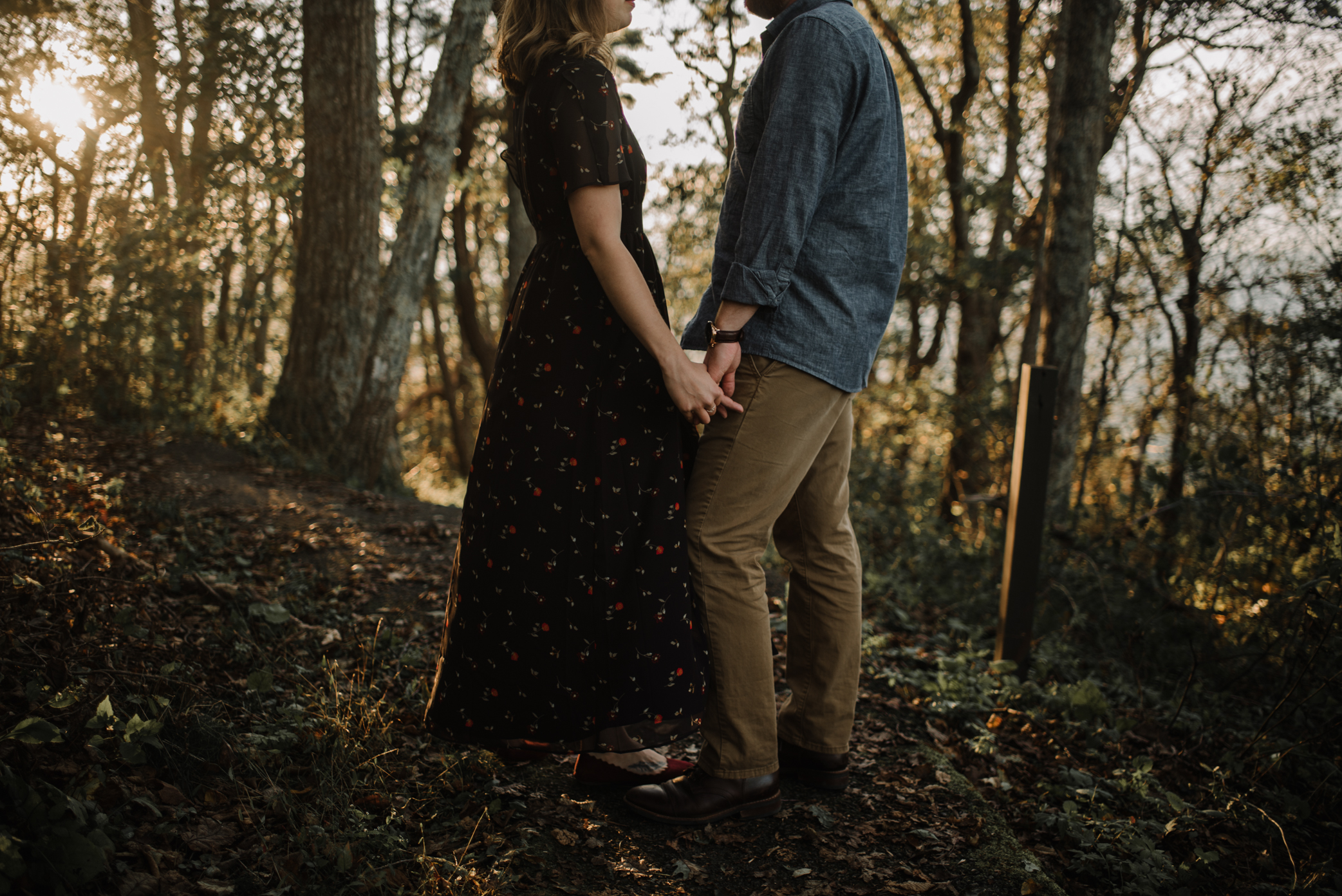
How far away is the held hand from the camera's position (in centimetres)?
187

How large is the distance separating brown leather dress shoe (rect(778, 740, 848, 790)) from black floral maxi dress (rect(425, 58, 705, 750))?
1.74 feet

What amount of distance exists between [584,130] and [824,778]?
1.99 meters

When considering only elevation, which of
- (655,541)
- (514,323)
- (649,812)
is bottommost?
(649,812)

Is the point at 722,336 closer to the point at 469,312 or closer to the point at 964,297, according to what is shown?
the point at 964,297

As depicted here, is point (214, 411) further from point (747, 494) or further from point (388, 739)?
point (747, 494)

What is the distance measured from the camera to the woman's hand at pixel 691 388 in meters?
1.83

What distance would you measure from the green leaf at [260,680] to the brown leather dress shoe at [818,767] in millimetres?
1564

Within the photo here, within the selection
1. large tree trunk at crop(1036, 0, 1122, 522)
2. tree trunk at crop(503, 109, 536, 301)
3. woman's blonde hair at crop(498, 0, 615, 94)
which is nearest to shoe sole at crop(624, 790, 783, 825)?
woman's blonde hair at crop(498, 0, 615, 94)

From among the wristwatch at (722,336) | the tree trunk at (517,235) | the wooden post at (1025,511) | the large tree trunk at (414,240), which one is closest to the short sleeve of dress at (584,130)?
the wristwatch at (722,336)

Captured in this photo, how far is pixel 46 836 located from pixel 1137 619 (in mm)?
5071

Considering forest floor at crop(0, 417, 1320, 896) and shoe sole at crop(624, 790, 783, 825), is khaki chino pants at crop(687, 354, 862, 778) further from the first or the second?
forest floor at crop(0, 417, 1320, 896)

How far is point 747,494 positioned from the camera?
195cm

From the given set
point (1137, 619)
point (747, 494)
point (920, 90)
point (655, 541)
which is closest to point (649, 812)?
point (655, 541)

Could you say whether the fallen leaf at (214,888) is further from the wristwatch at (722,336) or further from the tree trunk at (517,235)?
the tree trunk at (517,235)
